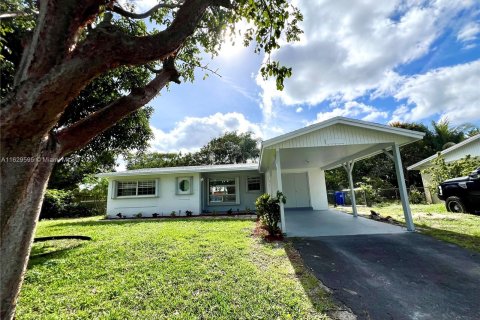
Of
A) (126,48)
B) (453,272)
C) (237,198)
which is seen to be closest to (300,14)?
(126,48)

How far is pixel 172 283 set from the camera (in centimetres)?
405

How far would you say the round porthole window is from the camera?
1470cm

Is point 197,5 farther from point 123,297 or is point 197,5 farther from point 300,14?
point 123,297

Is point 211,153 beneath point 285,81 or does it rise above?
above

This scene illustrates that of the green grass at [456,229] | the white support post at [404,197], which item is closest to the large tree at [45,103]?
the green grass at [456,229]

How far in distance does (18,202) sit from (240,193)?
14.0 metres

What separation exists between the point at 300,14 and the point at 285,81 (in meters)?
1.53

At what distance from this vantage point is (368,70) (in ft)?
37.3

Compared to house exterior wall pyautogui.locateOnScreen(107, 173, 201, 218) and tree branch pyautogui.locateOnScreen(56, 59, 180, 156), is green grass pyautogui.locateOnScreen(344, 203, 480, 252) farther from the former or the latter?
house exterior wall pyautogui.locateOnScreen(107, 173, 201, 218)

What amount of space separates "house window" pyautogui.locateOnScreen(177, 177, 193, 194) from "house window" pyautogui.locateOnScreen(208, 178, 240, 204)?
5.30 ft

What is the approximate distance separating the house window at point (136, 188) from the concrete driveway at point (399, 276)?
1137cm

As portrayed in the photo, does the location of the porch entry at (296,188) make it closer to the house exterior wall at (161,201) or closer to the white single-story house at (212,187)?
the white single-story house at (212,187)

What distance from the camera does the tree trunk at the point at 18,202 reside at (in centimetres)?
166

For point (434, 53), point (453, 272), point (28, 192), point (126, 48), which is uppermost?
point (434, 53)
